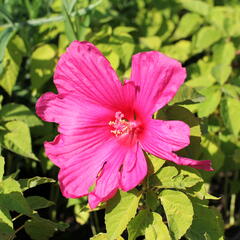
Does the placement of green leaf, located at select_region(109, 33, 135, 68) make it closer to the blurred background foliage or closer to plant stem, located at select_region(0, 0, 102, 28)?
the blurred background foliage

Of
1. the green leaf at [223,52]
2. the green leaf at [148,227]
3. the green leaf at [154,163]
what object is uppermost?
the green leaf at [154,163]

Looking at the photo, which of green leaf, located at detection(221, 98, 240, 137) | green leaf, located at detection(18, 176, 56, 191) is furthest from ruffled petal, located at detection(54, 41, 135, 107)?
green leaf, located at detection(221, 98, 240, 137)

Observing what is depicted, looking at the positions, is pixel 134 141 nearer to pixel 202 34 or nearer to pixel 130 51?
pixel 130 51

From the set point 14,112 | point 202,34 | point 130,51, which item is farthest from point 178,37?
point 14,112

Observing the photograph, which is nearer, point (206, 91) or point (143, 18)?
point (206, 91)

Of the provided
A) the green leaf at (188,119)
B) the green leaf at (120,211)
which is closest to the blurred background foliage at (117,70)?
the green leaf at (188,119)

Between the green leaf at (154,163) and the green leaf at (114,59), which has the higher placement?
the green leaf at (114,59)

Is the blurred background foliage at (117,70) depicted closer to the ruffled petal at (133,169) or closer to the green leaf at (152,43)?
the green leaf at (152,43)
